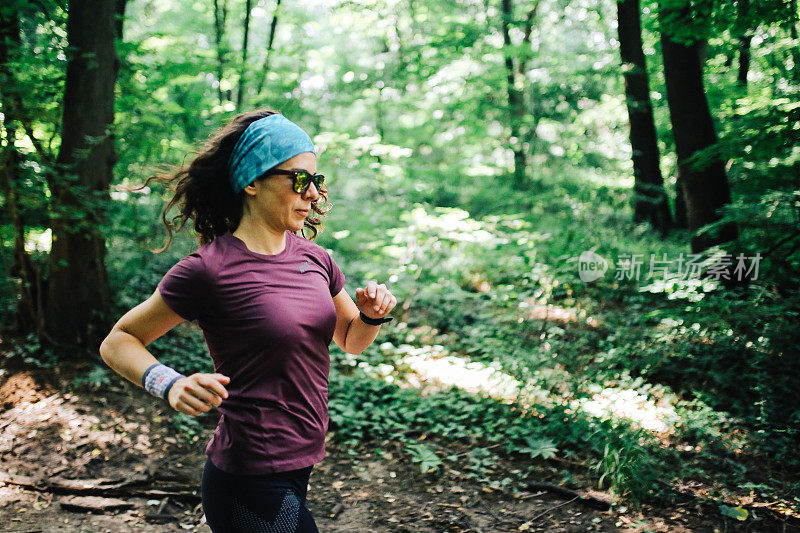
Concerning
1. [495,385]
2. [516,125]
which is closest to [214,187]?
[495,385]

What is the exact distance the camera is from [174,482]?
445cm

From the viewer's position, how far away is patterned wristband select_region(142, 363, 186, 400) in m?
1.62

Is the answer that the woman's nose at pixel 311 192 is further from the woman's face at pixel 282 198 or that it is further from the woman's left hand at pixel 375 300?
the woman's left hand at pixel 375 300

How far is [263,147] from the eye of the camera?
1.93m

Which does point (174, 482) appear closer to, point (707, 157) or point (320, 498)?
point (320, 498)

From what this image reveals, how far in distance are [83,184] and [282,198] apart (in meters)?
4.69

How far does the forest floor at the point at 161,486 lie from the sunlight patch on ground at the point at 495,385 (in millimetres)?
951

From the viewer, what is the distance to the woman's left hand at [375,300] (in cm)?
204

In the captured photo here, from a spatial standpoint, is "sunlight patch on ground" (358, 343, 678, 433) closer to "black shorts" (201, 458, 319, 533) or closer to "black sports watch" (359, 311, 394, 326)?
"black sports watch" (359, 311, 394, 326)

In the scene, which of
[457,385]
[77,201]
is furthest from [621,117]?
[77,201]

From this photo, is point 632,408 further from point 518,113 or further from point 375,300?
point 518,113

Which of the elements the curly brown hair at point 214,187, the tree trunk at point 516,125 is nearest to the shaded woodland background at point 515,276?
the curly brown hair at point 214,187

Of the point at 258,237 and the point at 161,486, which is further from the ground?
the point at 258,237

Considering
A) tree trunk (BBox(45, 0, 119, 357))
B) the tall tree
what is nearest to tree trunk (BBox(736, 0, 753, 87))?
the tall tree
